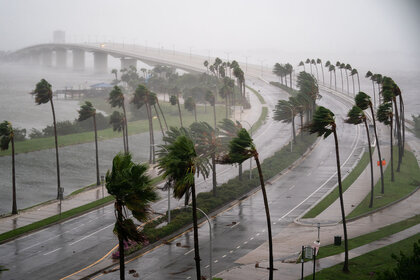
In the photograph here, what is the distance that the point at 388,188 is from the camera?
76.1 m

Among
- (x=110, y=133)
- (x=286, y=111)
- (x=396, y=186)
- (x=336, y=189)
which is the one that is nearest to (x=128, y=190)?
(x=336, y=189)

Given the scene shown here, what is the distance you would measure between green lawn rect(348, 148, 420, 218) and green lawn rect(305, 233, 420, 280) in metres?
13.8

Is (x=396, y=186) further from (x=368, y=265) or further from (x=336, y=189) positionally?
(x=368, y=265)

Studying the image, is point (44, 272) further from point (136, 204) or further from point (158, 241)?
point (136, 204)

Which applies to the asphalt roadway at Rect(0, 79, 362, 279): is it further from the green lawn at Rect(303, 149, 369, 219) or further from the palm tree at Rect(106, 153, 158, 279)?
the palm tree at Rect(106, 153, 158, 279)

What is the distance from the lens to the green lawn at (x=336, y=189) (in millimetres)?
66088

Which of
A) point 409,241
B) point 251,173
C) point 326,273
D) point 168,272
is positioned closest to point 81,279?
point 168,272

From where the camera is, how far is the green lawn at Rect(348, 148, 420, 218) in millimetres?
67688

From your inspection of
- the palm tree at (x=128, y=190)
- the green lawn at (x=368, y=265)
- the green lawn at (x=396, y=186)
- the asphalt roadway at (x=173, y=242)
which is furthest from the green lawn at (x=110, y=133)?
the palm tree at (x=128, y=190)

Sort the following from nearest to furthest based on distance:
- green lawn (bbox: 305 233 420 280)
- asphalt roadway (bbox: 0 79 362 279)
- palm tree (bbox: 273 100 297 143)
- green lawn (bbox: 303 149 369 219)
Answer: green lawn (bbox: 305 233 420 280) → asphalt roadway (bbox: 0 79 362 279) → green lawn (bbox: 303 149 369 219) → palm tree (bbox: 273 100 297 143)

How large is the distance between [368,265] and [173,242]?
62.2ft

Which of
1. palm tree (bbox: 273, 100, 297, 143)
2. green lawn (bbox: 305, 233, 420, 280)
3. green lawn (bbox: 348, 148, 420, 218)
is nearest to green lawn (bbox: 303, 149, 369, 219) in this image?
green lawn (bbox: 348, 148, 420, 218)

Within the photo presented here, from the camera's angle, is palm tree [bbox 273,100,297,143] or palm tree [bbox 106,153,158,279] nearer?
palm tree [bbox 106,153,158,279]

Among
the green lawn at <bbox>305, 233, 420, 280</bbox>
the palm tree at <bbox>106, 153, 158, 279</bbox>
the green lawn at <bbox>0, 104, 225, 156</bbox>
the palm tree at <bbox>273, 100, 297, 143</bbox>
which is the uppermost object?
the palm tree at <bbox>106, 153, 158, 279</bbox>
